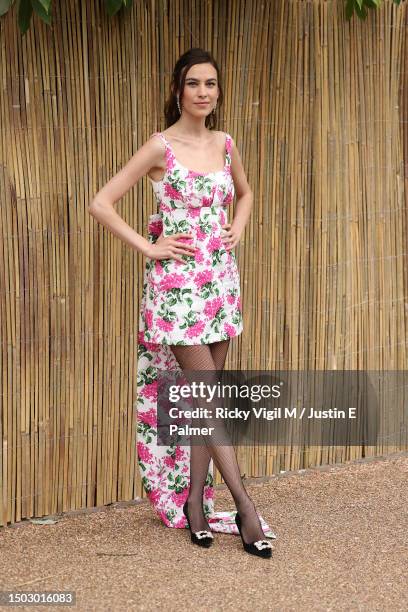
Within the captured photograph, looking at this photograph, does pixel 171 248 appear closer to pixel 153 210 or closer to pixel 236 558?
pixel 153 210

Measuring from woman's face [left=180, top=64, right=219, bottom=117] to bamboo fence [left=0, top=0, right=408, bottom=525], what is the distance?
0.46 m

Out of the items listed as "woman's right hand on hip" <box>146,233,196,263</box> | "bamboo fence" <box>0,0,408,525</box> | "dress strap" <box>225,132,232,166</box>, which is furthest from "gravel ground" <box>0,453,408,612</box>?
"dress strap" <box>225,132,232,166</box>

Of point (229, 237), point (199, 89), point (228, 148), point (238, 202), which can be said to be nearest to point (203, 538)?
point (229, 237)

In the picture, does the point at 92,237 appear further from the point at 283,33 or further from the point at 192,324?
the point at 283,33

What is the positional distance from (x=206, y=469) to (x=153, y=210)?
39.1 inches

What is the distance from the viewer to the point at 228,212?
4.25 m

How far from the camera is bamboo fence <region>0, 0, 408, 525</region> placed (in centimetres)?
385

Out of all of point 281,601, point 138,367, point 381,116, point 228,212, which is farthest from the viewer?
point 381,116

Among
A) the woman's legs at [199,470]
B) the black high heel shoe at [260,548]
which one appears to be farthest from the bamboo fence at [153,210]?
the black high heel shoe at [260,548]

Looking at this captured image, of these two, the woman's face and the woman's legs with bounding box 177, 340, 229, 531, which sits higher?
the woman's face

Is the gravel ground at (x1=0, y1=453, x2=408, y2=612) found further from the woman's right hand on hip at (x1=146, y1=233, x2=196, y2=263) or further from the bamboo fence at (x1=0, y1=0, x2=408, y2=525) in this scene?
the woman's right hand on hip at (x1=146, y1=233, x2=196, y2=263)

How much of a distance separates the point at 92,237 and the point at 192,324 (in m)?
0.61

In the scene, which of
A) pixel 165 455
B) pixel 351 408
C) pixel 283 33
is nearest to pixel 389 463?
pixel 351 408

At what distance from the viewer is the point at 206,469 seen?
3.79 m
